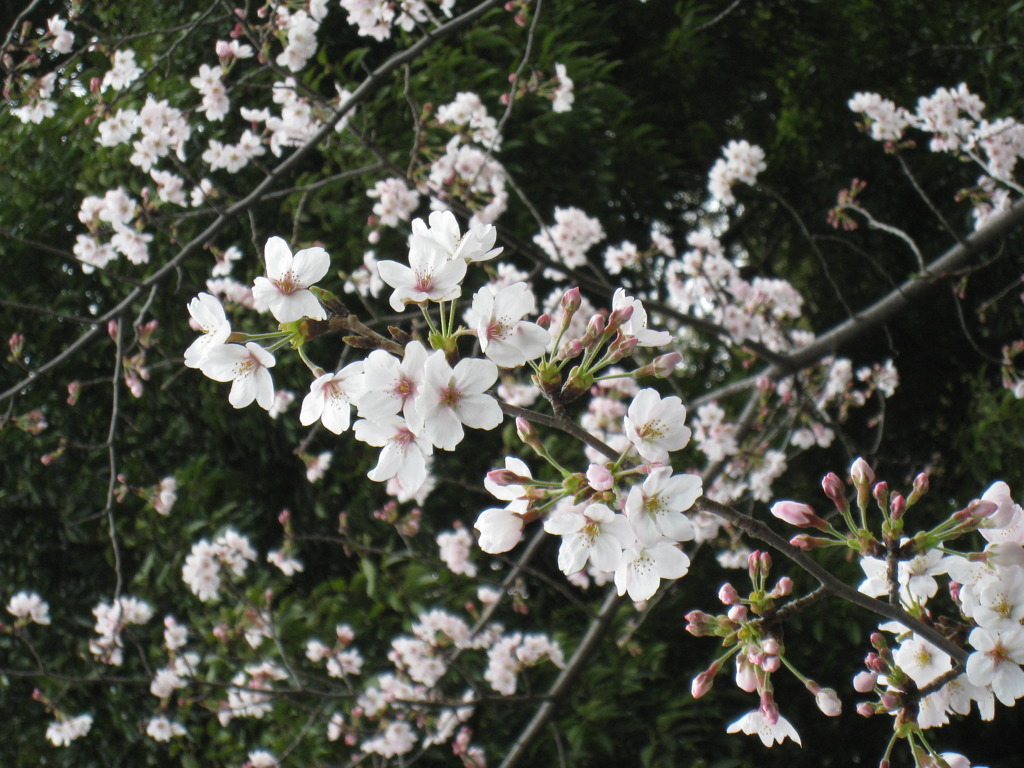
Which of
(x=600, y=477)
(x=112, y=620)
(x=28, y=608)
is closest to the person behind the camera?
(x=600, y=477)

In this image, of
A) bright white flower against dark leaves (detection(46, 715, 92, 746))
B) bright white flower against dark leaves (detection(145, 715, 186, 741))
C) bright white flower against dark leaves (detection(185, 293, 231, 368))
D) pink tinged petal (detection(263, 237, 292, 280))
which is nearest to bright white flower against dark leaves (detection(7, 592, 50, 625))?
bright white flower against dark leaves (detection(46, 715, 92, 746))

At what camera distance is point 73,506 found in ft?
9.41

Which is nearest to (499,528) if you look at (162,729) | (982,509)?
(982,509)

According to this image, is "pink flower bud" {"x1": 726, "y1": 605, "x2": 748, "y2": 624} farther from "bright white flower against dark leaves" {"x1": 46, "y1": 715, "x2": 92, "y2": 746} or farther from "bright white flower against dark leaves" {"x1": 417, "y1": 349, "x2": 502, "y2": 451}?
"bright white flower against dark leaves" {"x1": 46, "y1": 715, "x2": 92, "y2": 746}

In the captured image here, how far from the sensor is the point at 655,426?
0.72m

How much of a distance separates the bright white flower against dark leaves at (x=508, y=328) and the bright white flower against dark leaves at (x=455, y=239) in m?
0.05

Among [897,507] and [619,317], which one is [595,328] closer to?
[619,317]

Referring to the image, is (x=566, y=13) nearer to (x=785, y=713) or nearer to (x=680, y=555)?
(x=785, y=713)

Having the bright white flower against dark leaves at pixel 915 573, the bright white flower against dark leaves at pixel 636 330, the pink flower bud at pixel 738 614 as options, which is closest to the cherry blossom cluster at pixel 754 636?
the pink flower bud at pixel 738 614

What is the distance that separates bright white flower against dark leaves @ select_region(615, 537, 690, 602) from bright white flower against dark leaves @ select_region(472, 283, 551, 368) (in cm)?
19

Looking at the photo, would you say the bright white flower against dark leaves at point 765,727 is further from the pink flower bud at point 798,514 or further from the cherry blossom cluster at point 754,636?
the pink flower bud at point 798,514

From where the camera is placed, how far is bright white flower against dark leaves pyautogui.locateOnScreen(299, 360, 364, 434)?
0.71m

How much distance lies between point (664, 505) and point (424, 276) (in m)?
0.29

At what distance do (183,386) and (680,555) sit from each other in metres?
2.57
